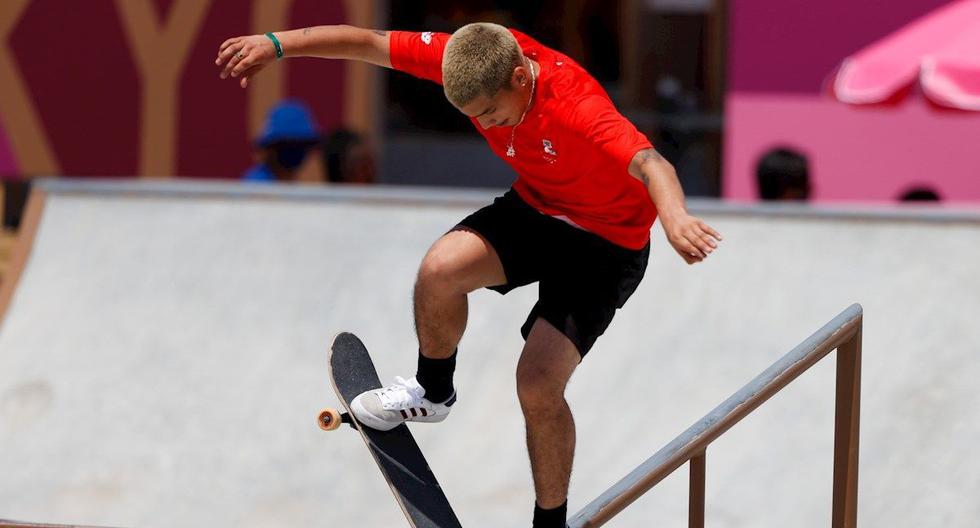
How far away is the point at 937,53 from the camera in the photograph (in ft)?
22.4

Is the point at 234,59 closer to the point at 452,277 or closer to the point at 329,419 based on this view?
the point at 452,277

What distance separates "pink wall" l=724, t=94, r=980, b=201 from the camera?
978cm

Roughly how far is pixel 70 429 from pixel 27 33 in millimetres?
4917

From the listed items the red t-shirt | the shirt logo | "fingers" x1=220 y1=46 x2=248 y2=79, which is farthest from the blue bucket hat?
the shirt logo

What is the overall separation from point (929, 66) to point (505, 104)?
11.8 feet

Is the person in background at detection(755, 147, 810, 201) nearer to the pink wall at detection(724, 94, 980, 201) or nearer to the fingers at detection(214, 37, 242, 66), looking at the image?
the pink wall at detection(724, 94, 980, 201)

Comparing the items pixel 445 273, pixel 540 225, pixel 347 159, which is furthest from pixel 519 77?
pixel 347 159

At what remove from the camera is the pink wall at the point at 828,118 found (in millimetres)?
9812

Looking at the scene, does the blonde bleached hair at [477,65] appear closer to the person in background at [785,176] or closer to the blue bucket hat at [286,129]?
the person in background at [785,176]

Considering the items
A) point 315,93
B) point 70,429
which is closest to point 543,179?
point 70,429

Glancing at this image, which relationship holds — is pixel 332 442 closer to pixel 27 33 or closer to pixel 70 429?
pixel 70 429

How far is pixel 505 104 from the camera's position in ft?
12.5

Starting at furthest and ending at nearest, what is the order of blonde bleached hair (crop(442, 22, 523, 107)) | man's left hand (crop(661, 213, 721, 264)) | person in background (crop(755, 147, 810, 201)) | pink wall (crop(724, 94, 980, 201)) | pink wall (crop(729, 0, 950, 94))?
pink wall (crop(729, 0, 950, 94))
pink wall (crop(724, 94, 980, 201))
person in background (crop(755, 147, 810, 201))
blonde bleached hair (crop(442, 22, 523, 107))
man's left hand (crop(661, 213, 721, 264))

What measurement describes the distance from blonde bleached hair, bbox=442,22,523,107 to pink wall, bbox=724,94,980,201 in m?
6.34
